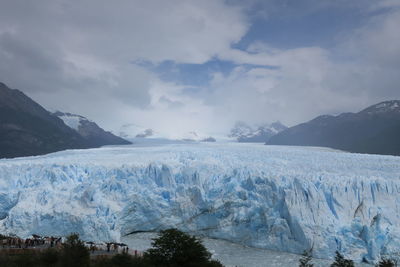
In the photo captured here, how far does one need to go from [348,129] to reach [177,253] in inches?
3887

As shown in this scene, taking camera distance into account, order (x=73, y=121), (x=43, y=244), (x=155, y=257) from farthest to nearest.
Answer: (x=73, y=121), (x=43, y=244), (x=155, y=257)

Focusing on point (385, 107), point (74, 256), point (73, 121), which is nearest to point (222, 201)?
point (74, 256)

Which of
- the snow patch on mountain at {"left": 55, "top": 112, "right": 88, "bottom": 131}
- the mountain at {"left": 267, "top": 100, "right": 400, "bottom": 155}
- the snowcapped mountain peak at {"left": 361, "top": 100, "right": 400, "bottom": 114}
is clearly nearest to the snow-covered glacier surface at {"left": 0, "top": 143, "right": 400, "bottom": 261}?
the mountain at {"left": 267, "top": 100, "right": 400, "bottom": 155}

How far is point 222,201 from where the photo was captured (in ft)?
62.8

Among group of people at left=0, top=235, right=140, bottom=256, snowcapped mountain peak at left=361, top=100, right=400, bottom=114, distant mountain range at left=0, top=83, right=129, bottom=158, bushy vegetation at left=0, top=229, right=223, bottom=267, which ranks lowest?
group of people at left=0, top=235, right=140, bottom=256

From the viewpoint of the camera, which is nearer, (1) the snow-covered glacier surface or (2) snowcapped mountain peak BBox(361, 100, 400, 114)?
(1) the snow-covered glacier surface

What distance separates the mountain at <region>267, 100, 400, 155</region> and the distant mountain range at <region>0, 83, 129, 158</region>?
62867 mm

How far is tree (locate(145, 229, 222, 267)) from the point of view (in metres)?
11.6

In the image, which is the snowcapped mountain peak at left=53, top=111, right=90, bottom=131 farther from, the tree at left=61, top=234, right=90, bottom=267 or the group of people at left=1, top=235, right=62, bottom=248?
the tree at left=61, top=234, right=90, bottom=267

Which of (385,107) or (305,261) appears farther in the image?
(385,107)

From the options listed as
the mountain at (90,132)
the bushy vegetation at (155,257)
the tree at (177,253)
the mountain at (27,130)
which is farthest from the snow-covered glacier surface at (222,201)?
the mountain at (90,132)

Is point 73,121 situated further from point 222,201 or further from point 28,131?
point 222,201

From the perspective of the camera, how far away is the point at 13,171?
20.6 meters

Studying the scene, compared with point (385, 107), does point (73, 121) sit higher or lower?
lower
